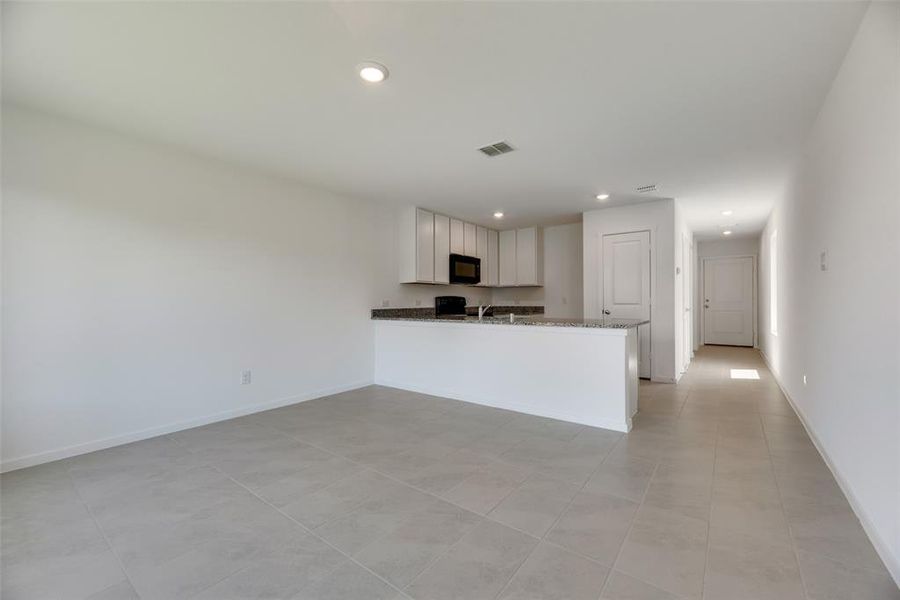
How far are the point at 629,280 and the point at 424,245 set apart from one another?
2.93m

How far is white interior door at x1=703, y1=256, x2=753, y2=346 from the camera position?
848 centimetres

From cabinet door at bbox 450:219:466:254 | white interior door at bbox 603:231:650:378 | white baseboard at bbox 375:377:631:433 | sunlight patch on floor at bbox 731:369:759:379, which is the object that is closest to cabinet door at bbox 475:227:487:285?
cabinet door at bbox 450:219:466:254

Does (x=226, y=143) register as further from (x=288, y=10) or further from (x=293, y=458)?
(x=293, y=458)

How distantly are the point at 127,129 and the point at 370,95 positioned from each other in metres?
2.05

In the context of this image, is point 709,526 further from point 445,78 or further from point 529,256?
point 529,256

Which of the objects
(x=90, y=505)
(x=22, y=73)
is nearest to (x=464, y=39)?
(x=22, y=73)

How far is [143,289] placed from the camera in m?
3.09

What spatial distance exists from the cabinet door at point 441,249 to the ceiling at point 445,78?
6.47 feet

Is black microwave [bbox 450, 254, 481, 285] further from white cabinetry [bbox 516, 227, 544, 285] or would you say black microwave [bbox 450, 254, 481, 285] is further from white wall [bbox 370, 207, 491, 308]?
white cabinetry [bbox 516, 227, 544, 285]

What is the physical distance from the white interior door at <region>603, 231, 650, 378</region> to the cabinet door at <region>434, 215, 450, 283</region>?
2317 millimetres

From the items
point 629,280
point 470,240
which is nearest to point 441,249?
point 470,240

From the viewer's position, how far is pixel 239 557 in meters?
1.64

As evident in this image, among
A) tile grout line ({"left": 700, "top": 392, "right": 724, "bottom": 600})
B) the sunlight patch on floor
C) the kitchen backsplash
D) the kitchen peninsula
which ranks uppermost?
the kitchen backsplash

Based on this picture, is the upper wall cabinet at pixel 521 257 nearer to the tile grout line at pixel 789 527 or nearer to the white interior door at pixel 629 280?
Answer: the white interior door at pixel 629 280
